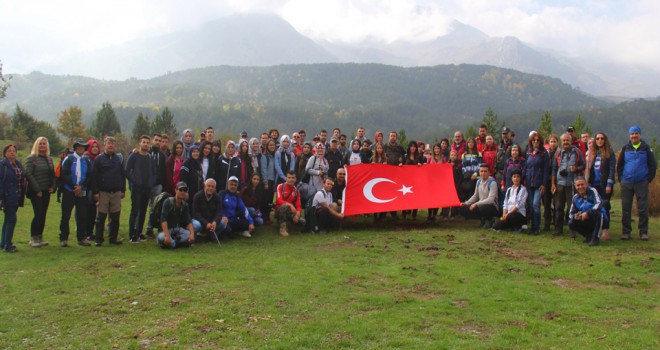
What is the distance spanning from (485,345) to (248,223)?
24.0 feet

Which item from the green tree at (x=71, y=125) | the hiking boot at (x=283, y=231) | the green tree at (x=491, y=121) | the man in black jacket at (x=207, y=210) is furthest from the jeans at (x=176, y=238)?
the green tree at (x=71, y=125)

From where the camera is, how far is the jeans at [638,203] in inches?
417

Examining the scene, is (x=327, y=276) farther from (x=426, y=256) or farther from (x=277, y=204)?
(x=277, y=204)

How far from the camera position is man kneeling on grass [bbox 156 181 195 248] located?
996cm

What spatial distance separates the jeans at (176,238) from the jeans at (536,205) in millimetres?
7960

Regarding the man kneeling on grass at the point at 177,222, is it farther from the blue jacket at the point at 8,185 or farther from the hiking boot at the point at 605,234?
the hiking boot at the point at 605,234

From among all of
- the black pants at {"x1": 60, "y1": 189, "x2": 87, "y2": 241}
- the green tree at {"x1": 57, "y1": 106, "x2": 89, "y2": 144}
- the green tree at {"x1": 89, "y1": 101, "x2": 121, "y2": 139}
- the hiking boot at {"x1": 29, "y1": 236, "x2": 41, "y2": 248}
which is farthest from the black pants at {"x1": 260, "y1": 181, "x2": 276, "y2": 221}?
the green tree at {"x1": 89, "y1": 101, "x2": 121, "y2": 139}

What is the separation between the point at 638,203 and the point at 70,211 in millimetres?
12306

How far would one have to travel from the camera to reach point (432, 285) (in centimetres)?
734

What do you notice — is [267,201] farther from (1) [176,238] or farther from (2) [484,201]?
(2) [484,201]

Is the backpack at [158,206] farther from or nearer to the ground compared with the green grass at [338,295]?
farther from the ground

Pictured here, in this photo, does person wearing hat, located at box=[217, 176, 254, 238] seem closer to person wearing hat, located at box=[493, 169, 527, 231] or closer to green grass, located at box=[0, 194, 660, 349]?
green grass, located at box=[0, 194, 660, 349]

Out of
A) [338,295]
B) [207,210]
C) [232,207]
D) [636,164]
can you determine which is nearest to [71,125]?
[232,207]

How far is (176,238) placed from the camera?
399 inches
